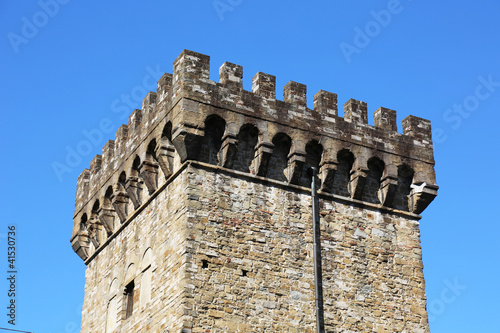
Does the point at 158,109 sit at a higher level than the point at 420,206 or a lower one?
higher

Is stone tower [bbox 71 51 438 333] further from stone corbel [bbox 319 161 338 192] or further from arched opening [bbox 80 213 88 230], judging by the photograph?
arched opening [bbox 80 213 88 230]

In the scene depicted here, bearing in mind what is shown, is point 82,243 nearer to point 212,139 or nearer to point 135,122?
point 135,122

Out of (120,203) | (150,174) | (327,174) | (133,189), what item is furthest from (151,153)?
(327,174)

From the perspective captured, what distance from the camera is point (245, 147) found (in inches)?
861

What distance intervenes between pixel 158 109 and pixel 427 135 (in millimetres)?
7418

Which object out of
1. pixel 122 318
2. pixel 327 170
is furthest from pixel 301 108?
pixel 122 318

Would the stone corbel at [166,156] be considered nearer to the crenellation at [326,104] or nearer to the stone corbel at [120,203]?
the stone corbel at [120,203]

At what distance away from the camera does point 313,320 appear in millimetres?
20547

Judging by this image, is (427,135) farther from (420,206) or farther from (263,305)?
(263,305)

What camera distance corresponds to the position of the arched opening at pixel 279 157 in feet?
72.1

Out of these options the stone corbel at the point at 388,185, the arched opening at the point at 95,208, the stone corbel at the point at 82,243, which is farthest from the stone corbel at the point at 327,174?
the stone corbel at the point at 82,243

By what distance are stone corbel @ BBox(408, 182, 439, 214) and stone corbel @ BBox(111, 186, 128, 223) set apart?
7478 millimetres

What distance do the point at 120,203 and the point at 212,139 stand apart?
386cm

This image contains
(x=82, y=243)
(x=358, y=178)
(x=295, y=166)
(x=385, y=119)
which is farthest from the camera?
(x=82, y=243)
